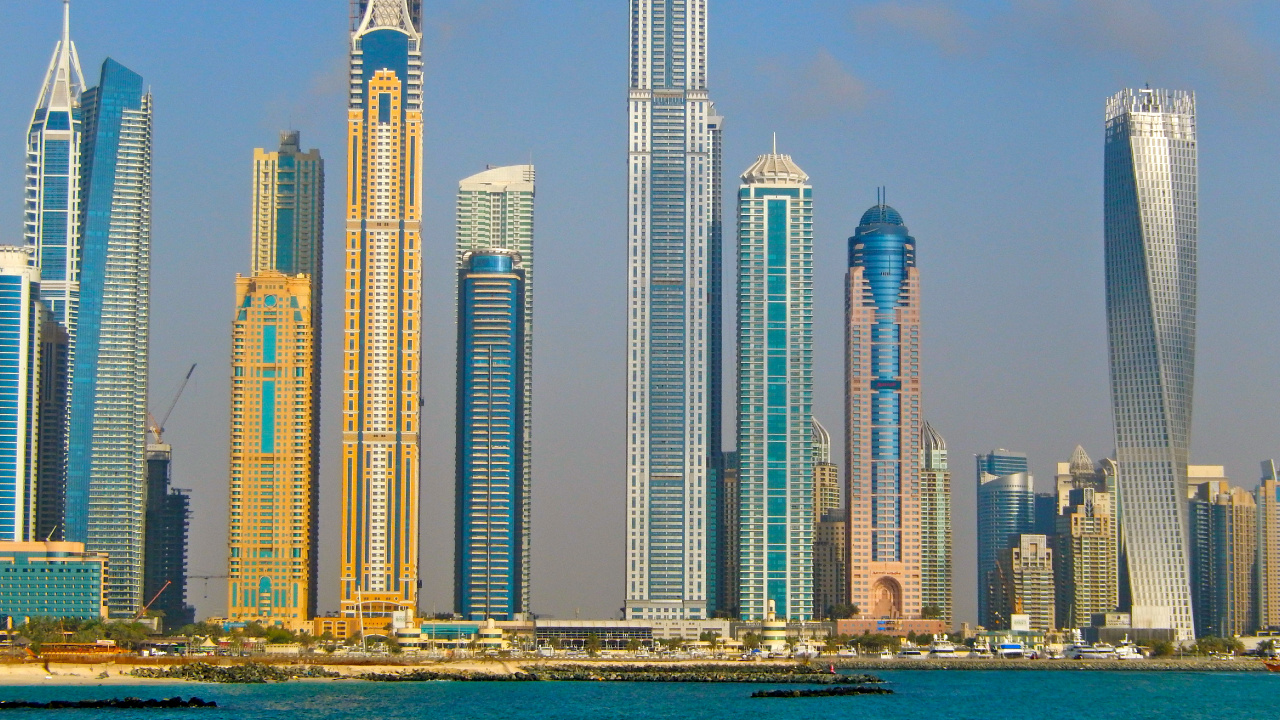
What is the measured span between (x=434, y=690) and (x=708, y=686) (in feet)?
79.1

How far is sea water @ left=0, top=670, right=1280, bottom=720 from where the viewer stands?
456 feet

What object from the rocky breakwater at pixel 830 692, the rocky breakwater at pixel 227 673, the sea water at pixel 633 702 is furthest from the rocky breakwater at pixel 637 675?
the rocky breakwater at pixel 227 673

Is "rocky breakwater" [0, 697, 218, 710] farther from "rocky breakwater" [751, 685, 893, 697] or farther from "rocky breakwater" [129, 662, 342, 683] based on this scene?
"rocky breakwater" [751, 685, 893, 697]

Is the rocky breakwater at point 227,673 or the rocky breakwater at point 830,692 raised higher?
the rocky breakwater at point 227,673

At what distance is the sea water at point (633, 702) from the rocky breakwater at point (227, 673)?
3.28 m

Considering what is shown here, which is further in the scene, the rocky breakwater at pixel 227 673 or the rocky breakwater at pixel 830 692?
the rocky breakwater at pixel 227 673

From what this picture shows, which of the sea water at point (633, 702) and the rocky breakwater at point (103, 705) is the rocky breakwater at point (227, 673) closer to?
the sea water at point (633, 702)

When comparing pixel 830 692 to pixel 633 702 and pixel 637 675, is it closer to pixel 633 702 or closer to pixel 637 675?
pixel 633 702

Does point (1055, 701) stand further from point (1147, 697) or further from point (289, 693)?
point (289, 693)

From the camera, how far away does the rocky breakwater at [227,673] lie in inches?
6786

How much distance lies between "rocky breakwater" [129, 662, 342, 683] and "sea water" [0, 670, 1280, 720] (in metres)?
3.28

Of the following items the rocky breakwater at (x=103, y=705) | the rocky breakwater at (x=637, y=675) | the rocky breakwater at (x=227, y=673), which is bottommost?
the rocky breakwater at (x=637, y=675)

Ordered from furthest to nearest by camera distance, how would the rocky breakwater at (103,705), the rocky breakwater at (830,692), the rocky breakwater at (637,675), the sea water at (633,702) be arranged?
1. the rocky breakwater at (637,675)
2. the rocky breakwater at (830,692)
3. the rocky breakwater at (103,705)
4. the sea water at (633,702)

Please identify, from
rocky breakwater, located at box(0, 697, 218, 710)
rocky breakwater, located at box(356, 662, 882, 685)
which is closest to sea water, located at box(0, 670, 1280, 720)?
rocky breakwater, located at box(0, 697, 218, 710)
